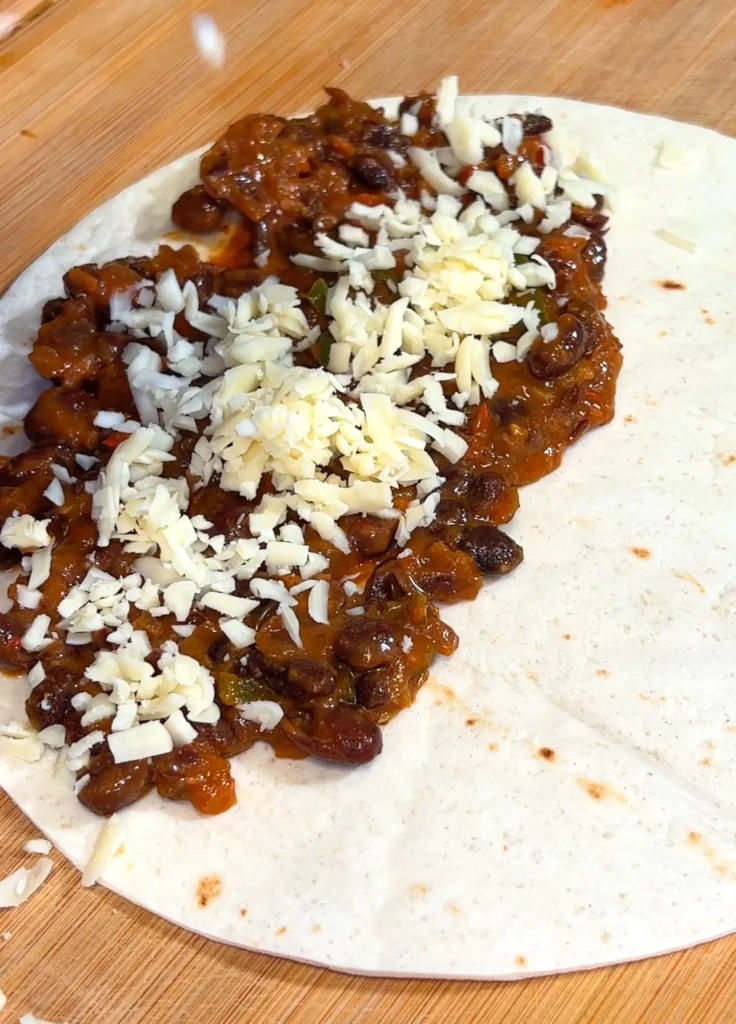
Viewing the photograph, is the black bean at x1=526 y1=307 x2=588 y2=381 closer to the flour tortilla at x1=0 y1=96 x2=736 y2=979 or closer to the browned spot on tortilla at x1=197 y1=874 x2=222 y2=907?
the flour tortilla at x1=0 y1=96 x2=736 y2=979

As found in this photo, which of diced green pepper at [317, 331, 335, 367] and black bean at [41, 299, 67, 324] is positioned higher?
black bean at [41, 299, 67, 324]

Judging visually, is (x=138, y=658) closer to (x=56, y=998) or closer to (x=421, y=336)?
(x=56, y=998)

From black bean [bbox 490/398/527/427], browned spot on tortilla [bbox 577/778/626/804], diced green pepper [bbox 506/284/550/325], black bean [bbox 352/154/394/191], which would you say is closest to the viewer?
browned spot on tortilla [bbox 577/778/626/804]

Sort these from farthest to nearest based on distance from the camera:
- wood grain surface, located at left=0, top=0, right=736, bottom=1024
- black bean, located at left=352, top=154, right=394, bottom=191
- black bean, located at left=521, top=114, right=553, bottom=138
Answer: wood grain surface, located at left=0, top=0, right=736, bottom=1024
black bean, located at left=521, top=114, right=553, bottom=138
black bean, located at left=352, top=154, right=394, bottom=191

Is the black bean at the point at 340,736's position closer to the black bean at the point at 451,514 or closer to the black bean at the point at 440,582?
the black bean at the point at 440,582

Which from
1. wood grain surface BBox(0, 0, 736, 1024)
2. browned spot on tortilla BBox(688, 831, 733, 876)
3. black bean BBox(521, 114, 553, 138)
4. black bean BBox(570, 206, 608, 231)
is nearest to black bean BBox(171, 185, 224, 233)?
wood grain surface BBox(0, 0, 736, 1024)

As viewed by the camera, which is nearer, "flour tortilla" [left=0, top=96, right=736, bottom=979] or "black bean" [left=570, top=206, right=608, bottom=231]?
"flour tortilla" [left=0, top=96, right=736, bottom=979]

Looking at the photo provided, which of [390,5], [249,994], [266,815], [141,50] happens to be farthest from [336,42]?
[249,994]
